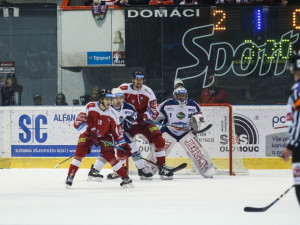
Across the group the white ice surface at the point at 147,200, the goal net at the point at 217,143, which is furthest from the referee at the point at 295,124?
the goal net at the point at 217,143

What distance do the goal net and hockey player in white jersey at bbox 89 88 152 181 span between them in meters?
0.64

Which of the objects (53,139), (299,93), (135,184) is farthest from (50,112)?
(299,93)

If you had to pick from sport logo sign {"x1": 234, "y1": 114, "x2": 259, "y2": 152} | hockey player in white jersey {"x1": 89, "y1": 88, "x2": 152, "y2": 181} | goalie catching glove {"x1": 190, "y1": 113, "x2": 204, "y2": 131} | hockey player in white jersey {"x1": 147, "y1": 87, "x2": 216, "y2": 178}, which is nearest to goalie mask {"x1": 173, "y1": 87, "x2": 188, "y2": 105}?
hockey player in white jersey {"x1": 147, "y1": 87, "x2": 216, "y2": 178}

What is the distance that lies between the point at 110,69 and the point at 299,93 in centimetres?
703

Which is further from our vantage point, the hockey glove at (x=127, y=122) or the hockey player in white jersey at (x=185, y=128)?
the hockey player in white jersey at (x=185, y=128)

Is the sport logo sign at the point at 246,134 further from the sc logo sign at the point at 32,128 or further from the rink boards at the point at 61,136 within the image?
the sc logo sign at the point at 32,128

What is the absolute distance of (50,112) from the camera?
35.3 feet

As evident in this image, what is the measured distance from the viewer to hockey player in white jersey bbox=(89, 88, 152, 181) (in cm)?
912

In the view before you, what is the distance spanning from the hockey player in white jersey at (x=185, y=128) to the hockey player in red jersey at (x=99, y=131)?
1209 mm

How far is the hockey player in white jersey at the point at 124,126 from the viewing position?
359 inches

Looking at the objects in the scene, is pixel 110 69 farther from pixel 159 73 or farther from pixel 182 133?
pixel 182 133

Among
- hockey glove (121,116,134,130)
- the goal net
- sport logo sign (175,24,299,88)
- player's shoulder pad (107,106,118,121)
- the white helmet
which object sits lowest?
the goal net

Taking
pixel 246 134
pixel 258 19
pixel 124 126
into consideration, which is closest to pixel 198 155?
pixel 124 126

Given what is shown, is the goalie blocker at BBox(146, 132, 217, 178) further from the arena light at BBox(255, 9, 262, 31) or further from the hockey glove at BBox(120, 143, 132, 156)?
the arena light at BBox(255, 9, 262, 31)
